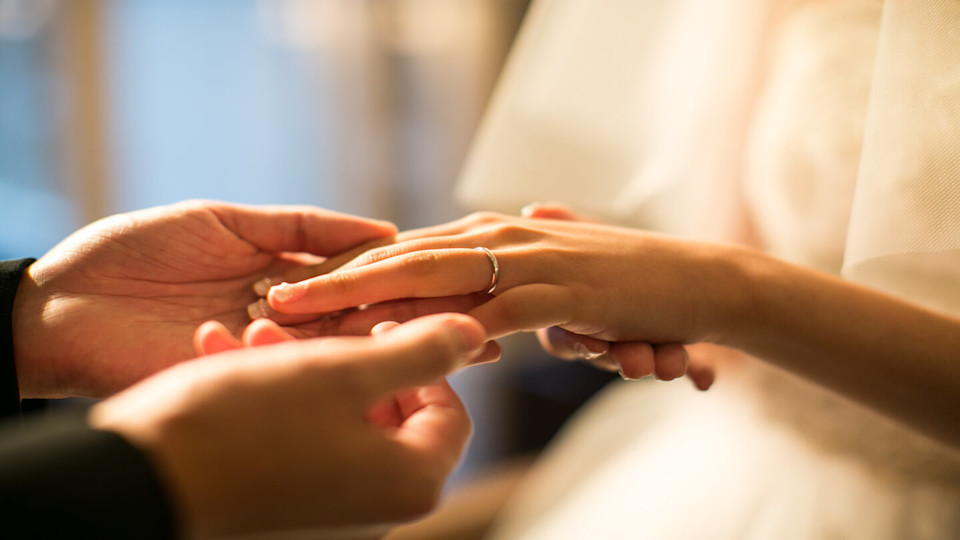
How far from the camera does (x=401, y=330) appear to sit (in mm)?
482

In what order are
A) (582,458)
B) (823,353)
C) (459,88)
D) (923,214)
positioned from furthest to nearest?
1. (459,88)
2. (582,458)
3. (823,353)
4. (923,214)

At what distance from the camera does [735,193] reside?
42.0 inches

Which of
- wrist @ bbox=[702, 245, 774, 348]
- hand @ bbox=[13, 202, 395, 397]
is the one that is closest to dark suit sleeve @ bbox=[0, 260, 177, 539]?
hand @ bbox=[13, 202, 395, 397]

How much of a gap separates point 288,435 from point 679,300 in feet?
1.69

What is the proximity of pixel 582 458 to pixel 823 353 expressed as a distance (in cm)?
55

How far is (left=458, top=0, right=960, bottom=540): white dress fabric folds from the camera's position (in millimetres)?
838

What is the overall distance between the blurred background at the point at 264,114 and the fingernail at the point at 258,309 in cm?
115

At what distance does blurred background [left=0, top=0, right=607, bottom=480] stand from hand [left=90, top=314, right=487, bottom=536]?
1.51 metres

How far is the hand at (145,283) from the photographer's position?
2.45 ft

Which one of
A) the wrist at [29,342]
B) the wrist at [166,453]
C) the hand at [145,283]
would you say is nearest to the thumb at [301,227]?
the hand at [145,283]

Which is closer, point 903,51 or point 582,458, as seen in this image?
point 903,51

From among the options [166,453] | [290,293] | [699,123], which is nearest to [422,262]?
[290,293]

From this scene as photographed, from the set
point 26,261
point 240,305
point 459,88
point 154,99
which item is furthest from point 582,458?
point 154,99

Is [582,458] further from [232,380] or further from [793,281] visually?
[232,380]
